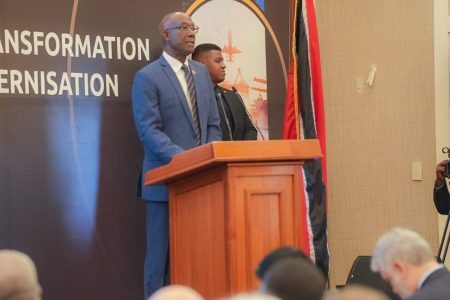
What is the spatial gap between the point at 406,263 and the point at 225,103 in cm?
260

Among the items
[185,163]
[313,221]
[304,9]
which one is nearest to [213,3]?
[304,9]

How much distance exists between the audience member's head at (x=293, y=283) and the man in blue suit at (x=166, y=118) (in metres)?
2.44

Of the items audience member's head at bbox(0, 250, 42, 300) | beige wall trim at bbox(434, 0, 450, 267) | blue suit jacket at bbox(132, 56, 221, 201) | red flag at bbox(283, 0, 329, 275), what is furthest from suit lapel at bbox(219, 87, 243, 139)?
audience member's head at bbox(0, 250, 42, 300)

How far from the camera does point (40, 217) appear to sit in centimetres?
525

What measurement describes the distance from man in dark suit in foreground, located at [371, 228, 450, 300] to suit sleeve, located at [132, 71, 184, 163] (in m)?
1.60

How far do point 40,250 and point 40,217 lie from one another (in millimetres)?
189

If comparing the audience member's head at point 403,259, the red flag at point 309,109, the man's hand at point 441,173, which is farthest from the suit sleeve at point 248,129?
the audience member's head at point 403,259

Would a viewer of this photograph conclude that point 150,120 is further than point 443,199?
No

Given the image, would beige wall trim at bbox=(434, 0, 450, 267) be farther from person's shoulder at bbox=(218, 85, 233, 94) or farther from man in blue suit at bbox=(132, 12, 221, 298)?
man in blue suit at bbox=(132, 12, 221, 298)

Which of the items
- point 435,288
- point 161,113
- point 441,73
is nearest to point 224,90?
point 161,113

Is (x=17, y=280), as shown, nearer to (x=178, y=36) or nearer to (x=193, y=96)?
(x=193, y=96)

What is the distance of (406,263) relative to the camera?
3486mm

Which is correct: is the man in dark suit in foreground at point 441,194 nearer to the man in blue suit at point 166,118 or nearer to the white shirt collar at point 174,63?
the man in blue suit at point 166,118

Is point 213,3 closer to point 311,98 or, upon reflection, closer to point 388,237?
point 311,98
